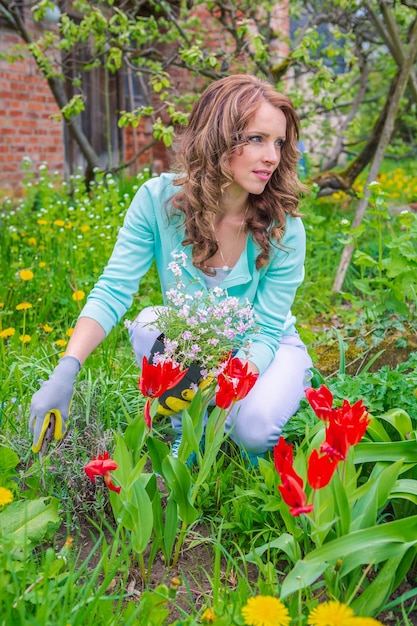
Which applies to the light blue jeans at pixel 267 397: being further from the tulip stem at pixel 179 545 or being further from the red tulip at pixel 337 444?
the red tulip at pixel 337 444

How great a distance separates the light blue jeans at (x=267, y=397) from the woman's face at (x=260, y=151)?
0.49 m

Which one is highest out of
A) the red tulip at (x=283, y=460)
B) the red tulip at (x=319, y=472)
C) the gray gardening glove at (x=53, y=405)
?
the red tulip at (x=319, y=472)

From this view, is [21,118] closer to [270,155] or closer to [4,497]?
[270,155]

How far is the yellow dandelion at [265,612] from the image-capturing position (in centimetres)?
112

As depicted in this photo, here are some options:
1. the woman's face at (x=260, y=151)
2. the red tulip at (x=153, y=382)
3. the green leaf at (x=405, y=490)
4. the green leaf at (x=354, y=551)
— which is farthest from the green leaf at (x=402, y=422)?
the woman's face at (x=260, y=151)

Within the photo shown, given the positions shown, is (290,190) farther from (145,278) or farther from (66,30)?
(66,30)

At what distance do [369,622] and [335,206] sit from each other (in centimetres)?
482

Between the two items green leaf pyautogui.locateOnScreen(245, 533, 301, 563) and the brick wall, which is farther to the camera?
the brick wall

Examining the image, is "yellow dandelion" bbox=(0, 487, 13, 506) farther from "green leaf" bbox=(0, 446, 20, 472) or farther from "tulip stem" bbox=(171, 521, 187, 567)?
"tulip stem" bbox=(171, 521, 187, 567)

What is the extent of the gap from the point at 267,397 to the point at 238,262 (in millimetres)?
446

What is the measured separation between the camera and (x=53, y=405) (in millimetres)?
1646

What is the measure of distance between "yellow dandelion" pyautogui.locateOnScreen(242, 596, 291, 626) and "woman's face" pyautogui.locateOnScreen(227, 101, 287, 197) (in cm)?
124

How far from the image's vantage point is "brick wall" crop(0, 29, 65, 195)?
18.3 ft

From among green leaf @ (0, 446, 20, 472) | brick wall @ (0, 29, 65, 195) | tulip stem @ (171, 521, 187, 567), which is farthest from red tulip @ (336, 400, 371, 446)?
brick wall @ (0, 29, 65, 195)
